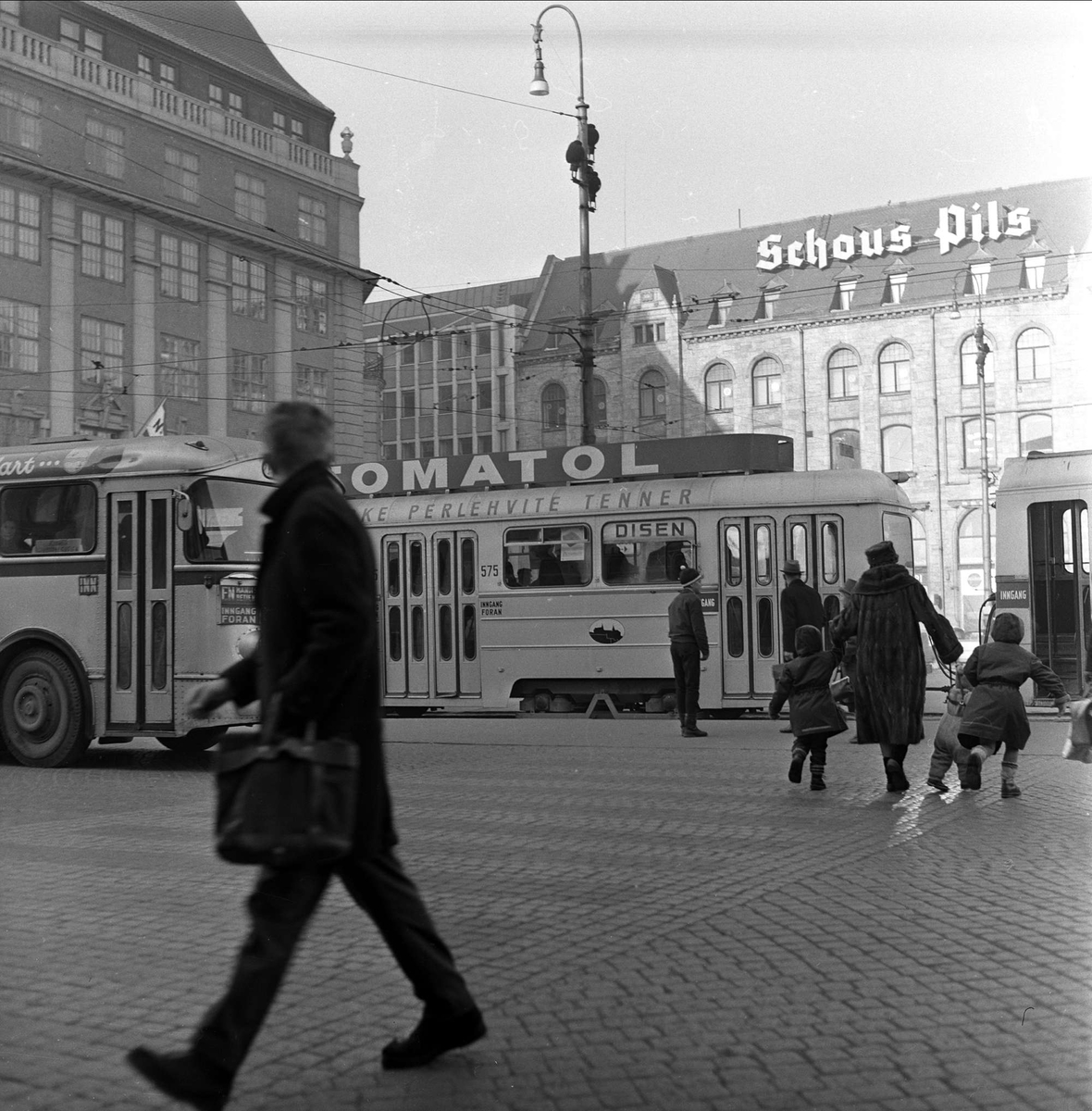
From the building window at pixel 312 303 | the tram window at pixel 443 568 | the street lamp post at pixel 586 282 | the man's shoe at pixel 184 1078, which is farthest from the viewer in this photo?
the building window at pixel 312 303

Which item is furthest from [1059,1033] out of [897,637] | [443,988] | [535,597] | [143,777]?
[535,597]

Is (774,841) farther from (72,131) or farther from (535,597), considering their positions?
(72,131)

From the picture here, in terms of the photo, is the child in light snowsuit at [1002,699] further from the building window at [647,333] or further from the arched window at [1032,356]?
the building window at [647,333]

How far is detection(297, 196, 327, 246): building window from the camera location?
3306 cm

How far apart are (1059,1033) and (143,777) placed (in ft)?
30.6

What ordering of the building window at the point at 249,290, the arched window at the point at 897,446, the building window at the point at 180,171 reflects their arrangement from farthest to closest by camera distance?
1. the arched window at the point at 897,446
2. the building window at the point at 249,290
3. the building window at the point at 180,171

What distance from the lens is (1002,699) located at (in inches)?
405

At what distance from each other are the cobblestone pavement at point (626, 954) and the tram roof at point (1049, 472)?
1003 cm

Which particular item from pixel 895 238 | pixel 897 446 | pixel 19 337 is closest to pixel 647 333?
pixel 895 238

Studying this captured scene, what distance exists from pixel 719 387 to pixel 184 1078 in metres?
65.0

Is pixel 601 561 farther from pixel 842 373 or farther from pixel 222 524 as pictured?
pixel 842 373

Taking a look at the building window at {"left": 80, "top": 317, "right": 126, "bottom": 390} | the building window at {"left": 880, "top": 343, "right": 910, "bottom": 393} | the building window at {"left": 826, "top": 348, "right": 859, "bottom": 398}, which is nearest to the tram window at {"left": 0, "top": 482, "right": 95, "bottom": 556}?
the building window at {"left": 80, "top": 317, "right": 126, "bottom": 390}

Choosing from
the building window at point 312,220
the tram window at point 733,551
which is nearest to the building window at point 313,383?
the building window at point 312,220

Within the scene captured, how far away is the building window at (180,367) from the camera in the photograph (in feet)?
120
